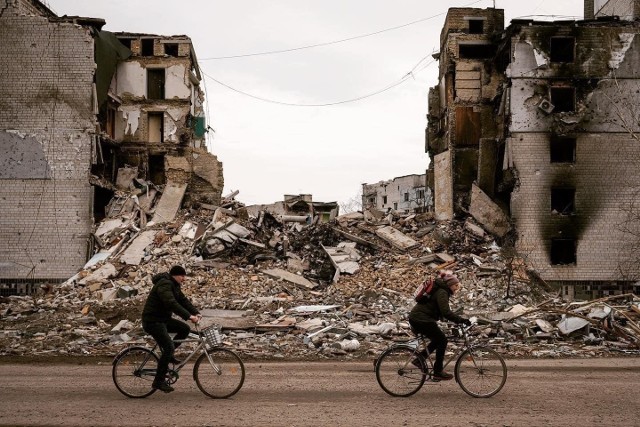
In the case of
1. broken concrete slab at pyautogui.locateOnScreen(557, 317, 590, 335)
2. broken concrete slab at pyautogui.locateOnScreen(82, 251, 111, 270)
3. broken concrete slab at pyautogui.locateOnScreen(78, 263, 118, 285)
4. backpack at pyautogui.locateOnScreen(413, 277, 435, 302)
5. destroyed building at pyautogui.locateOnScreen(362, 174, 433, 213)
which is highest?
destroyed building at pyautogui.locateOnScreen(362, 174, 433, 213)

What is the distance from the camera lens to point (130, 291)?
1914 centimetres

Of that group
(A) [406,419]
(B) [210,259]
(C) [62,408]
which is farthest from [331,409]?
(B) [210,259]

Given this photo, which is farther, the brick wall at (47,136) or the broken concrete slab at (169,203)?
the broken concrete slab at (169,203)

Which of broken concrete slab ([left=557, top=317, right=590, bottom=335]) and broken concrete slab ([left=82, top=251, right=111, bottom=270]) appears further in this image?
broken concrete slab ([left=82, top=251, right=111, bottom=270])

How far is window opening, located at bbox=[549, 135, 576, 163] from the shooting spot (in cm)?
2594

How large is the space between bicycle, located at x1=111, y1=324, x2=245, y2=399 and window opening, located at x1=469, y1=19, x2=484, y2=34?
25.7 metres

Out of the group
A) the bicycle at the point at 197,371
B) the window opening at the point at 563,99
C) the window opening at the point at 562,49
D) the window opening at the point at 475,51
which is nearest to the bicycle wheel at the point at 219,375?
the bicycle at the point at 197,371

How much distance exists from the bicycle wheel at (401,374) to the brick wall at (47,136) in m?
19.9

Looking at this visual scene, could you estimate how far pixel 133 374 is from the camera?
7953 millimetres

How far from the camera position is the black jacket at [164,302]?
25.7 feet

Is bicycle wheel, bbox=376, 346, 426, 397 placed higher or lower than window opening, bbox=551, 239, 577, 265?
lower

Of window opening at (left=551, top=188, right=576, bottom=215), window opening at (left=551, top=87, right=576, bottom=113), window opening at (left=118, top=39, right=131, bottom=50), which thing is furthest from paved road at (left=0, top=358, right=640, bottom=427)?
window opening at (left=118, top=39, right=131, bottom=50)

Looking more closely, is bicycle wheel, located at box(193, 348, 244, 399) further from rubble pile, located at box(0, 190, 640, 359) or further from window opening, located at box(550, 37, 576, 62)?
window opening, located at box(550, 37, 576, 62)

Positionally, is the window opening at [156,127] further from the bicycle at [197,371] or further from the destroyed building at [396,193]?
the destroyed building at [396,193]
